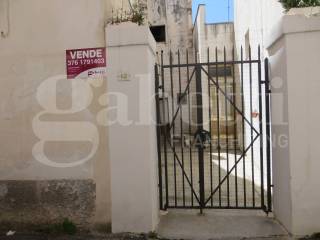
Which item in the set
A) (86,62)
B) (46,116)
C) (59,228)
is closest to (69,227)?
(59,228)

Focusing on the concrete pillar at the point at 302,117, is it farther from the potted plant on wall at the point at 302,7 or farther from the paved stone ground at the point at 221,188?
the paved stone ground at the point at 221,188

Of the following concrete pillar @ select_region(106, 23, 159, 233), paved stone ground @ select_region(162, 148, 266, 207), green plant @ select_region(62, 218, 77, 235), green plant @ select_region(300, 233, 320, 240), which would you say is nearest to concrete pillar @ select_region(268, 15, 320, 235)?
green plant @ select_region(300, 233, 320, 240)

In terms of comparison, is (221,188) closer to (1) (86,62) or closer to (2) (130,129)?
(2) (130,129)

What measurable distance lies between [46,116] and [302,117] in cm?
332

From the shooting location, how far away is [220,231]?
15.4ft

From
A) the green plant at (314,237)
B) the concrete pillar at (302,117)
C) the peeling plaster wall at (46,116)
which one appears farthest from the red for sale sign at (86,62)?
the green plant at (314,237)

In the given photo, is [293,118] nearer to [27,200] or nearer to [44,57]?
[44,57]

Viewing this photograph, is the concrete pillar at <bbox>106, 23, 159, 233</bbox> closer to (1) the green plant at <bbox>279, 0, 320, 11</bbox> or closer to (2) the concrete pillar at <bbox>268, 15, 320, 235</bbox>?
(2) the concrete pillar at <bbox>268, 15, 320, 235</bbox>

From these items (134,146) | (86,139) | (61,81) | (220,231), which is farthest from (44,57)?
(220,231)

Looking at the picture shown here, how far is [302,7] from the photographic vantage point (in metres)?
4.44

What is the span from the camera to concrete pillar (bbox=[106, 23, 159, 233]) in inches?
180

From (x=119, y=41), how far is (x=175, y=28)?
1506cm

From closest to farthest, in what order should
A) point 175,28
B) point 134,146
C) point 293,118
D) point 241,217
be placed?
point 293,118, point 134,146, point 241,217, point 175,28

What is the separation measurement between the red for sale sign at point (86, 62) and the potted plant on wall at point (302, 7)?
2.43m
